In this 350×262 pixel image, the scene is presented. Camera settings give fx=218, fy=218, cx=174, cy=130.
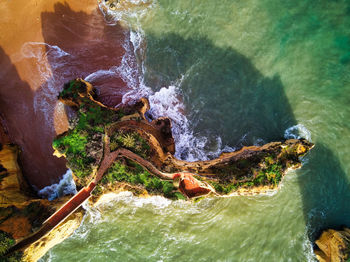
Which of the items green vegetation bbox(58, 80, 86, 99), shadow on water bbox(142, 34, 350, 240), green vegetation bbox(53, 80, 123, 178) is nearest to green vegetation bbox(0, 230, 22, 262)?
green vegetation bbox(53, 80, 123, 178)

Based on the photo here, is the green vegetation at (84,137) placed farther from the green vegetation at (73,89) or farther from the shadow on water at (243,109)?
the shadow on water at (243,109)

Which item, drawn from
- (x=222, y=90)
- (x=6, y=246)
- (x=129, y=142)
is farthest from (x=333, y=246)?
(x=6, y=246)

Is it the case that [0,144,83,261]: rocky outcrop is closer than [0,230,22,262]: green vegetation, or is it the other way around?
[0,230,22,262]: green vegetation

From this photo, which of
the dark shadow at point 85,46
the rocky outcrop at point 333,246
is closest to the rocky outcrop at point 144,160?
the dark shadow at point 85,46

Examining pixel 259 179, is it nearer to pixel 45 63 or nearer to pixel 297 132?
pixel 297 132

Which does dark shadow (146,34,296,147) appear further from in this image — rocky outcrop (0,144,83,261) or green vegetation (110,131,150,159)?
rocky outcrop (0,144,83,261)

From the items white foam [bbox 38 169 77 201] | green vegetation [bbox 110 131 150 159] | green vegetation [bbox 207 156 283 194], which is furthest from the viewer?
white foam [bbox 38 169 77 201]
